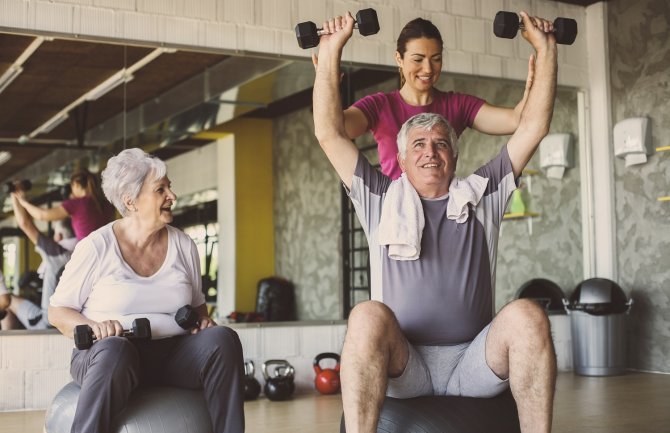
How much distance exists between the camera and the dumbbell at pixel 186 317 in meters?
2.55

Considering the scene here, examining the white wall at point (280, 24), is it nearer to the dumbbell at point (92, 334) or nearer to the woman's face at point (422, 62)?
the woman's face at point (422, 62)

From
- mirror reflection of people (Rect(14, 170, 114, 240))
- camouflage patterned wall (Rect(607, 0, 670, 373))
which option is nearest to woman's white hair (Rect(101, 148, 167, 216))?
mirror reflection of people (Rect(14, 170, 114, 240))

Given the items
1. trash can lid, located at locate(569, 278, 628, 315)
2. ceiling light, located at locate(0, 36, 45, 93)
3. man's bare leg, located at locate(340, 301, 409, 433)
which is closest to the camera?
man's bare leg, located at locate(340, 301, 409, 433)

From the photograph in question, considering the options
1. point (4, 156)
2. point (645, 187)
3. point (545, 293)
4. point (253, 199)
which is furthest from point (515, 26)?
point (253, 199)

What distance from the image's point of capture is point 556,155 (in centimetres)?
630

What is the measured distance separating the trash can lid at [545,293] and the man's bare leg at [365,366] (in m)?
4.15

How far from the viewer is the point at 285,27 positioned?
208 inches

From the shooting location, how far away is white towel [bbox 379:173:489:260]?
238 cm

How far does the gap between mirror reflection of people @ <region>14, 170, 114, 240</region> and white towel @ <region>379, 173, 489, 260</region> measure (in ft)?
9.21

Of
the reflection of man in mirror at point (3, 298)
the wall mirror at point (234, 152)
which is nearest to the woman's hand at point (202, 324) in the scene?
the reflection of man in mirror at point (3, 298)

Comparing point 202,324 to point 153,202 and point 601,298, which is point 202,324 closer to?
point 153,202

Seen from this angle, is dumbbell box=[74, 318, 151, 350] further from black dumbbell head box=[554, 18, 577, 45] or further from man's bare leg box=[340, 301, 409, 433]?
black dumbbell head box=[554, 18, 577, 45]

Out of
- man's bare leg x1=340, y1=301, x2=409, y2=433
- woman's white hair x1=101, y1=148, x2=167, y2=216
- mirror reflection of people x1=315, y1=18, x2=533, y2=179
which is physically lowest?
man's bare leg x1=340, y1=301, x2=409, y2=433

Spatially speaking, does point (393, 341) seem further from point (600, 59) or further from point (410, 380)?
point (600, 59)
